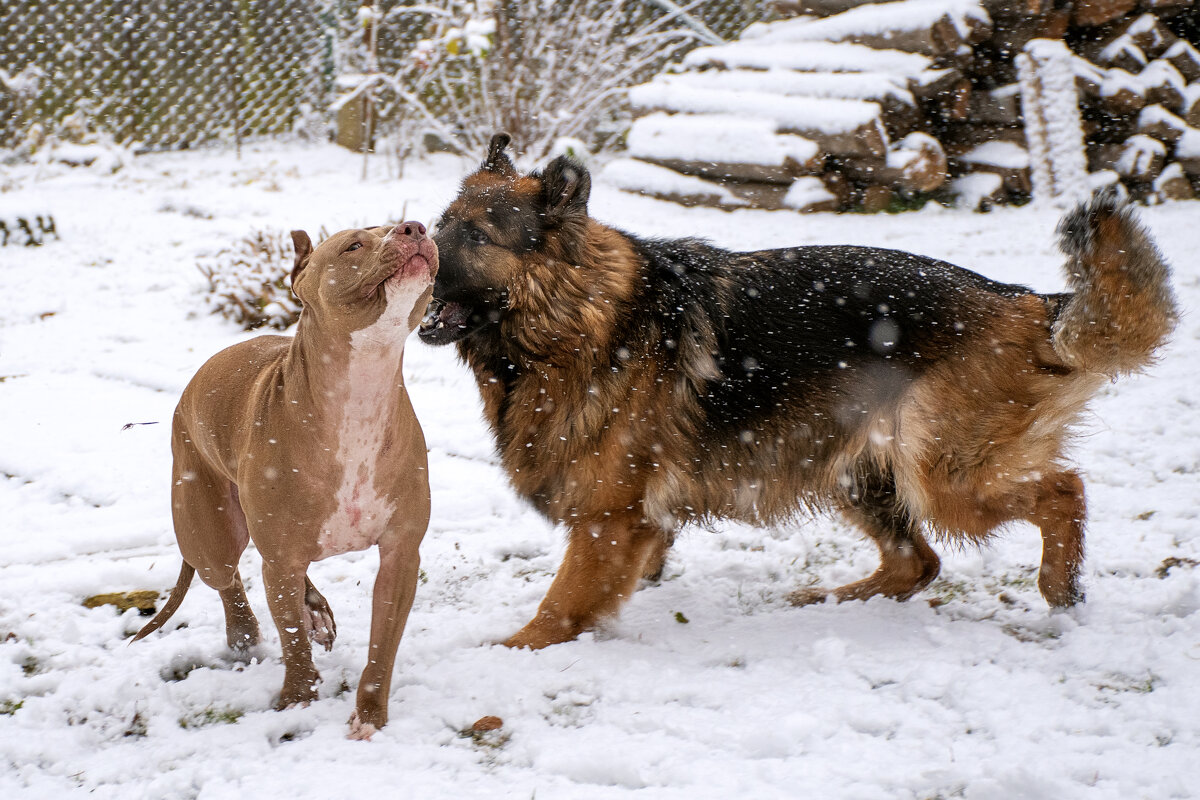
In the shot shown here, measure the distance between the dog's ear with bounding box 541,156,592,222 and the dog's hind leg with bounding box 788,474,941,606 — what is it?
56.7 inches

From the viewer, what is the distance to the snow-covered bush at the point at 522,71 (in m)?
9.84

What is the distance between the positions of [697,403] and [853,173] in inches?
220

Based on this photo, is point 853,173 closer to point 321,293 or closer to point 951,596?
point 951,596

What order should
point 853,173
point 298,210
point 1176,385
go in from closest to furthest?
point 1176,385, point 853,173, point 298,210

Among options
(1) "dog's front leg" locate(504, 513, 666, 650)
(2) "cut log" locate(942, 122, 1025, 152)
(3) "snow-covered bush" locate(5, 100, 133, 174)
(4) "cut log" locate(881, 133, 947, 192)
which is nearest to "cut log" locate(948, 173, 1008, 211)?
(4) "cut log" locate(881, 133, 947, 192)

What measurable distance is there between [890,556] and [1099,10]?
298 inches

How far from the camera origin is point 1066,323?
301 centimetres

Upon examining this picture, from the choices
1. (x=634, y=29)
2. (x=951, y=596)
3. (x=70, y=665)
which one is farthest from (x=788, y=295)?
(x=634, y=29)

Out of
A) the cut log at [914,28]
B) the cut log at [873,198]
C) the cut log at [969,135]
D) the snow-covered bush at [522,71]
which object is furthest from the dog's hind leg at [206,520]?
the cut log at [969,135]

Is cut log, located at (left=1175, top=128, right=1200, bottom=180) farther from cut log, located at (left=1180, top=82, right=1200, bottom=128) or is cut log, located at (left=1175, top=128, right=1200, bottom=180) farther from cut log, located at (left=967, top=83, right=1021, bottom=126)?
cut log, located at (left=967, top=83, right=1021, bottom=126)

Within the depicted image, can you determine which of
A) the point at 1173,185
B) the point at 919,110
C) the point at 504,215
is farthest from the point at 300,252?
the point at 1173,185

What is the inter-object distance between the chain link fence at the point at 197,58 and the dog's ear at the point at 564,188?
25.4 ft

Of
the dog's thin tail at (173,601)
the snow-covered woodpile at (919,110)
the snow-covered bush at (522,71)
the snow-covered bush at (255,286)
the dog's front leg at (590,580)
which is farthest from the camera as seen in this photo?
the snow-covered bush at (522,71)

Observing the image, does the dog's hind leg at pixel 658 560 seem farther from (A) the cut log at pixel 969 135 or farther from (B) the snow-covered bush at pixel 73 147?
(B) the snow-covered bush at pixel 73 147
